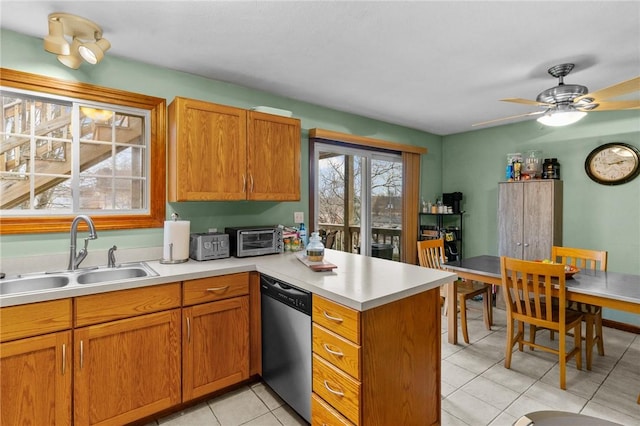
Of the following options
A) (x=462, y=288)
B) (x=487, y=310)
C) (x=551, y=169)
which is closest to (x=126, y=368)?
(x=462, y=288)

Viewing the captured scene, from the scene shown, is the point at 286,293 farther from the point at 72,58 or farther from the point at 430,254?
the point at 430,254

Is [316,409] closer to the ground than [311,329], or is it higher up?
closer to the ground

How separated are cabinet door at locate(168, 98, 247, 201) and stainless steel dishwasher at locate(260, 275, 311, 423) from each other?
797 millimetres

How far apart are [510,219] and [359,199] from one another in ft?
6.15

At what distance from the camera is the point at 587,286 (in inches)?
91.5

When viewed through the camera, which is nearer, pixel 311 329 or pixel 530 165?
pixel 311 329

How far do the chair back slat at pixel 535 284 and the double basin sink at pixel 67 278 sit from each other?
259 cm

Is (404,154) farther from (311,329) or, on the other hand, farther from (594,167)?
(311,329)

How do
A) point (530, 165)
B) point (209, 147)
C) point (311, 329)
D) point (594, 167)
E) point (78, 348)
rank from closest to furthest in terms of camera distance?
point (78, 348) → point (311, 329) → point (209, 147) → point (594, 167) → point (530, 165)

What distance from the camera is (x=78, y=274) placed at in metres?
2.01

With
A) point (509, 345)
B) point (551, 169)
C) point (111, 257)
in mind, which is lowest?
A: point (509, 345)

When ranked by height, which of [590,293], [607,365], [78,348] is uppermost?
[590,293]

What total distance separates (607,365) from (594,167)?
2.14 meters

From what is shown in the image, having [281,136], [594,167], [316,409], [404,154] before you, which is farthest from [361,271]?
[594,167]
